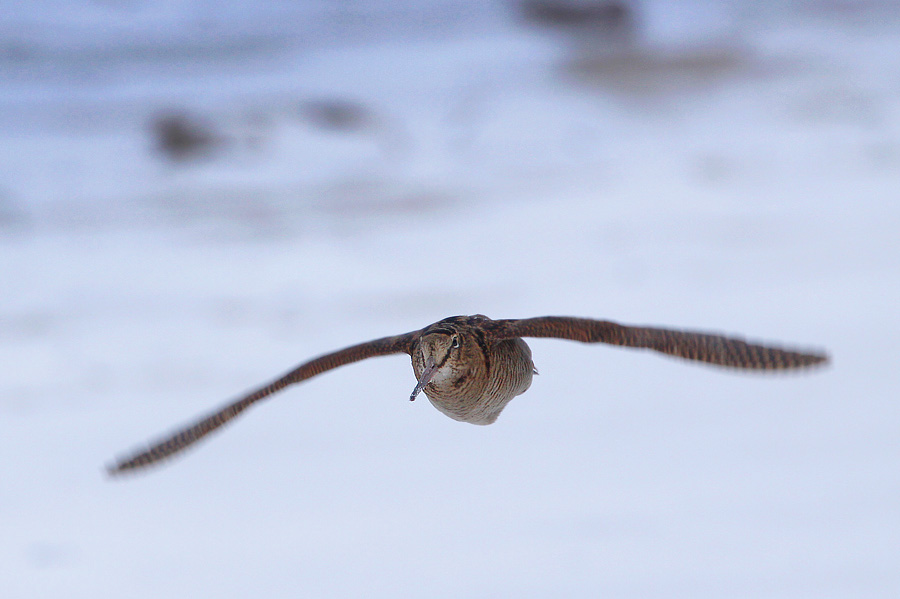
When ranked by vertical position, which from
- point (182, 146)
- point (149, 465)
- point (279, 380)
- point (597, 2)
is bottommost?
point (149, 465)

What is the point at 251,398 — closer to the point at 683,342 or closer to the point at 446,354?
the point at 446,354

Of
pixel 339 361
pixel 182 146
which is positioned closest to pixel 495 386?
pixel 339 361

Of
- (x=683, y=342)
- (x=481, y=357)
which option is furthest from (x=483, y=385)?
(x=683, y=342)

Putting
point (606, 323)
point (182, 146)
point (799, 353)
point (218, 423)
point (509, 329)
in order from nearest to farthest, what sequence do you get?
point (799, 353) < point (606, 323) < point (509, 329) < point (218, 423) < point (182, 146)

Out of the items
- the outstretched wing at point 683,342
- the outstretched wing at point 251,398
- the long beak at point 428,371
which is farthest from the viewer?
the outstretched wing at point 251,398

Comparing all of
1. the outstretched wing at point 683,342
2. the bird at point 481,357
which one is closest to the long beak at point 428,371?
the bird at point 481,357

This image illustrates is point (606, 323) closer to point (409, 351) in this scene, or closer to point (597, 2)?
point (409, 351)

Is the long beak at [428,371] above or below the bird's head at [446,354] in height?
below

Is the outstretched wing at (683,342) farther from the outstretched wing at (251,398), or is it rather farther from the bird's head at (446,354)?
the outstretched wing at (251,398)
